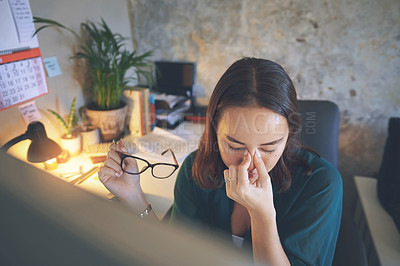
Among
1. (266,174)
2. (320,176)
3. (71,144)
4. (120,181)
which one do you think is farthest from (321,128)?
(71,144)

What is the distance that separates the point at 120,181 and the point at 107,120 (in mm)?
653

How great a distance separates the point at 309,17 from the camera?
62.6 inches

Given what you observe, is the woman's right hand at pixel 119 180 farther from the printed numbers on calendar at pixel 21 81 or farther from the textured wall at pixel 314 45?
the textured wall at pixel 314 45

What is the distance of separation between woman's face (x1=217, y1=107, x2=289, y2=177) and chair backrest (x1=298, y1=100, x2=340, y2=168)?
38cm

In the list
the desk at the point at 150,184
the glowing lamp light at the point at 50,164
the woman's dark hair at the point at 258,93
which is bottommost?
the desk at the point at 150,184

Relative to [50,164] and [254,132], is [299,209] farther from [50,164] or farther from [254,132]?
[50,164]

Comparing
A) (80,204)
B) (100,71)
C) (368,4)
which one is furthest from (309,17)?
(80,204)

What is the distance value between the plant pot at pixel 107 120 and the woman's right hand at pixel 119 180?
0.59 m

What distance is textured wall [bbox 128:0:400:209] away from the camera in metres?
1.54

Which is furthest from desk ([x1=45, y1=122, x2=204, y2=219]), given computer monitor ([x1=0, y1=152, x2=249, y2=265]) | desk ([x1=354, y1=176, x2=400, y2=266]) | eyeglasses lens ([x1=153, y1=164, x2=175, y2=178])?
desk ([x1=354, y1=176, x2=400, y2=266])

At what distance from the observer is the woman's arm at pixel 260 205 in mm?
689

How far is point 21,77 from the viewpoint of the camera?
117cm

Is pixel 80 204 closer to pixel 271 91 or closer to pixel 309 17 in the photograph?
pixel 271 91

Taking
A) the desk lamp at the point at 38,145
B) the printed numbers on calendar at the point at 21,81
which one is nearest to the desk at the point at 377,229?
the desk lamp at the point at 38,145
